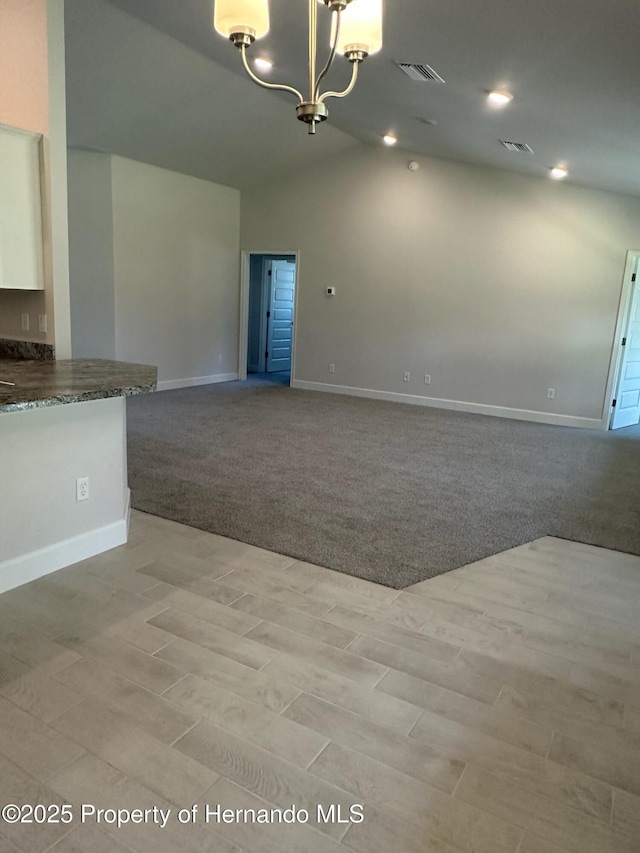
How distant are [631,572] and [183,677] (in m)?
2.44

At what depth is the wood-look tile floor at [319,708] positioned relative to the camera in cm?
156

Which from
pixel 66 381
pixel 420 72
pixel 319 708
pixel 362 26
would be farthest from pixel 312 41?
pixel 319 708

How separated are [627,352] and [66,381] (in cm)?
638

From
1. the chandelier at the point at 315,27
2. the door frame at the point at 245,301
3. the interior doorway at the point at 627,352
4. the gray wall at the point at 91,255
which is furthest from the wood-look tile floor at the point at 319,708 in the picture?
the door frame at the point at 245,301

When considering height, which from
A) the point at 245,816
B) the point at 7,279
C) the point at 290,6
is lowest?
the point at 245,816

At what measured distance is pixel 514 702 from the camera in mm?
2064

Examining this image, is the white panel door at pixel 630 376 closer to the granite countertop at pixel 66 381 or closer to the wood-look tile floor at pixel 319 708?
the wood-look tile floor at pixel 319 708

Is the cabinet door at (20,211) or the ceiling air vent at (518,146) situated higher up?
the ceiling air vent at (518,146)

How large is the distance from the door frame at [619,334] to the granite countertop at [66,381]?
5687mm

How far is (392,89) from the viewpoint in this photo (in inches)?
183

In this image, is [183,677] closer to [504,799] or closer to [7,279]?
[504,799]

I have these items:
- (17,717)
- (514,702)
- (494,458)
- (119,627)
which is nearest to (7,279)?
(119,627)

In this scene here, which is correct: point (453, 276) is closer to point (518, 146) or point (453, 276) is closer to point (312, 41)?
point (518, 146)

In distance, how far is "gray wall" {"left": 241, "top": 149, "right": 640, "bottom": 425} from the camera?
22.1 ft
